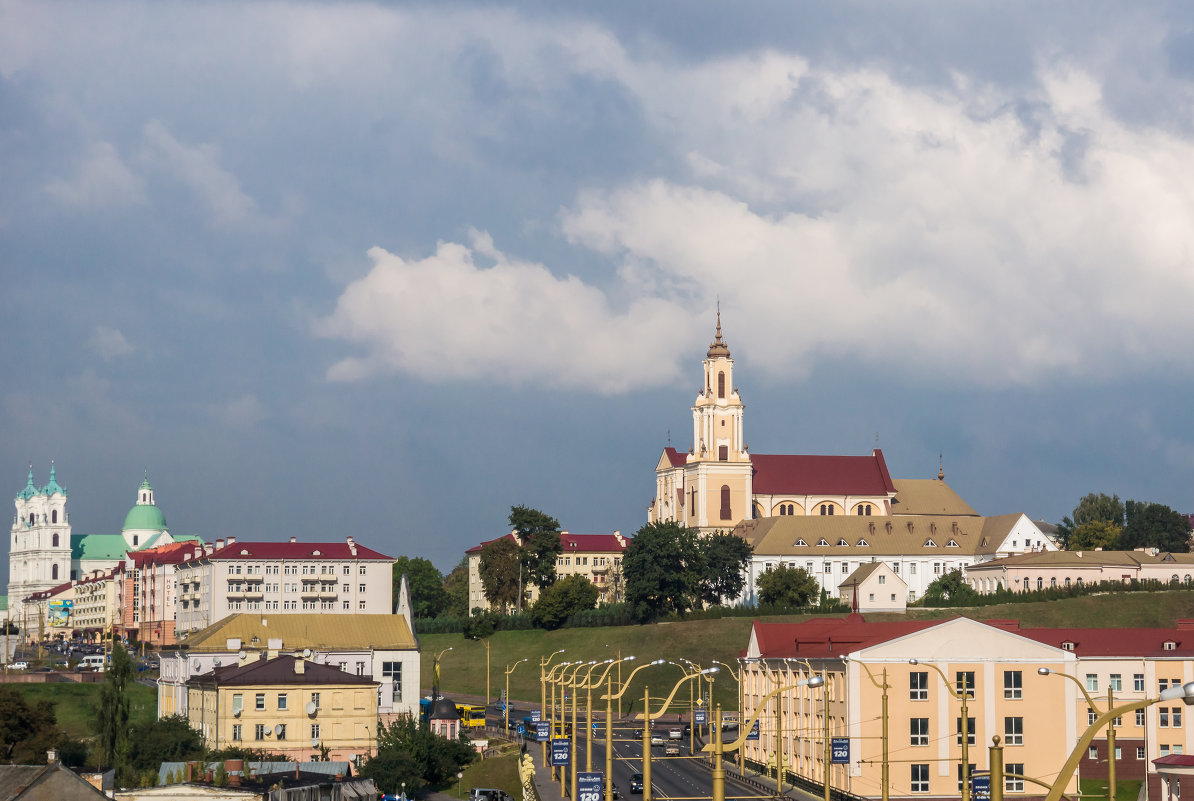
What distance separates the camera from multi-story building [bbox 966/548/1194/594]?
561ft

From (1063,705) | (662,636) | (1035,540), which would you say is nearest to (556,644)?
(662,636)

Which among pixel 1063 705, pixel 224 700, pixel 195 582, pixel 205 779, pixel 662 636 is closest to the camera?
pixel 205 779

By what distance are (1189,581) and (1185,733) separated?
262 ft

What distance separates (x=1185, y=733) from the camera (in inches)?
3632

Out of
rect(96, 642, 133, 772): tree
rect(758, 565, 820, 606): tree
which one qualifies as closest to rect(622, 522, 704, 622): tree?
rect(758, 565, 820, 606): tree

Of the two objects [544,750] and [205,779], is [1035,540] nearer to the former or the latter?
[544,750]

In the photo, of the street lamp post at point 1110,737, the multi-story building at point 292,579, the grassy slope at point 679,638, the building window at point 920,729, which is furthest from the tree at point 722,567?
the street lamp post at point 1110,737

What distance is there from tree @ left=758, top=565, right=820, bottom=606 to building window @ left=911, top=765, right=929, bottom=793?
87.8 meters

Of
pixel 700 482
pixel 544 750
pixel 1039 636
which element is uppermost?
pixel 700 482

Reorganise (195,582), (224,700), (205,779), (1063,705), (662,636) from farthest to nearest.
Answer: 1. (195,582)
2. (662,636)
3. (224,700)
4. (1063,705)
5. (205,779)

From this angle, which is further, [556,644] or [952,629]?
[556,644]

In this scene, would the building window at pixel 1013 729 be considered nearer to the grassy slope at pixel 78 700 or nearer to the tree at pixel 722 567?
the grassy slope at pixel 78 700

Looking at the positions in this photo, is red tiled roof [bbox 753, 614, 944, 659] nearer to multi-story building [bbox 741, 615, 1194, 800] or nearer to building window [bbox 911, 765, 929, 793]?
multi-story building [bbox 741, 615, 1194, 800]

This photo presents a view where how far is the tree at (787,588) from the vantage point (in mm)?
172125
